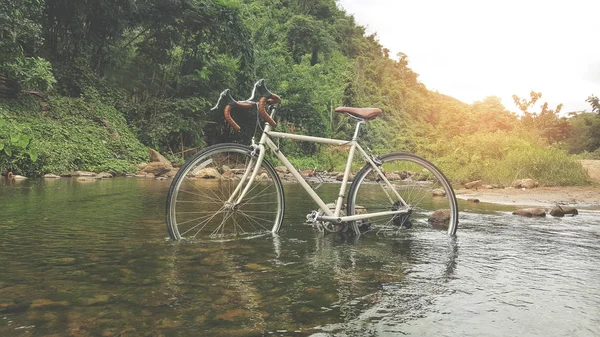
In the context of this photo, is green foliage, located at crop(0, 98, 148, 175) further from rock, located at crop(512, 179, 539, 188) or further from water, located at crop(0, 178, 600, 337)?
rock, located at crop(512, 179, 539, 188)

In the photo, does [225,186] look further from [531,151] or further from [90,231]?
[531,151]

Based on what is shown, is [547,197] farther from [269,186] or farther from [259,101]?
[259,101]

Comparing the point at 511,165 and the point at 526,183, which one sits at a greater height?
the point at 511,165

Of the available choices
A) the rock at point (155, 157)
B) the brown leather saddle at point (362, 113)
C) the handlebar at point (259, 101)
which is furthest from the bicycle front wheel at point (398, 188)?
the rock at point (155, 157)

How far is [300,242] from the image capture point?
359 centimetres

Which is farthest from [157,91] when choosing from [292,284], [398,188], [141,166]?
[292,284]

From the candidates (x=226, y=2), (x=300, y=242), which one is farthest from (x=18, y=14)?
(x=300, y=242)

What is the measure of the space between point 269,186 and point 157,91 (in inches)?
711

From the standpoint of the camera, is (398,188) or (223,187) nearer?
(223,187)

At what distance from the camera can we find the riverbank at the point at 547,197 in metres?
8.47

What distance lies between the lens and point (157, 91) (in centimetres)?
2016

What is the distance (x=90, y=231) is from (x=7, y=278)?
1571 millimetres

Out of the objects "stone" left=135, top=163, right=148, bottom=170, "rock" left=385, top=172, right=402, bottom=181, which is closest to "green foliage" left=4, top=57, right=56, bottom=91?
"stone" left=135, top=163, right=148, bottom=170

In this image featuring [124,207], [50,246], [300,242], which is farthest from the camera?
[124,207]
